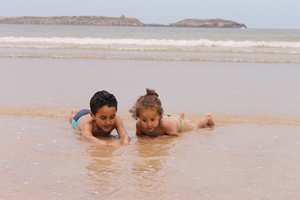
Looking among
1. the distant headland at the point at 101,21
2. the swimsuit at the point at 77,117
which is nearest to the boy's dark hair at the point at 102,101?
the swimsuit at the point at 77,117

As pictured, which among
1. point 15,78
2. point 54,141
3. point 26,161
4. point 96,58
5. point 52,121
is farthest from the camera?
point 96,58

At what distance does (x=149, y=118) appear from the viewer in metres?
5.31

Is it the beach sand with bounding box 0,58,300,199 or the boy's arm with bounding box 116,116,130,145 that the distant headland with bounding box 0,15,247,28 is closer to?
the beach sand with bounding box 0,58,300,199

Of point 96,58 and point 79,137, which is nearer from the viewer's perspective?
point 79,137

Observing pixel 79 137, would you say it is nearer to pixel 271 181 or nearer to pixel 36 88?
pixel 271 181

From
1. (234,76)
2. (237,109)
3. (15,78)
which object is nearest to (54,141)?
(237,109)

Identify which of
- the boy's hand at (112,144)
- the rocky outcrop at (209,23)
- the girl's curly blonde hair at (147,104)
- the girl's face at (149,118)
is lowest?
the boy's hand at (112,144)

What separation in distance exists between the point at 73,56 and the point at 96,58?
94 centimetres

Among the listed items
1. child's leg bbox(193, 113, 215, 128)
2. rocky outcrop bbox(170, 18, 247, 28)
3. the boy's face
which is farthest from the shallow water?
rocky outcrop bbox(170, 18, 247, 28)

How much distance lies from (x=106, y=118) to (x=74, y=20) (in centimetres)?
10405

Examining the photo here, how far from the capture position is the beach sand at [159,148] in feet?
11.0

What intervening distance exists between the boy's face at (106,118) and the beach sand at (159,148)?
13.6 inches

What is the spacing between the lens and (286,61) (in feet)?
52.6

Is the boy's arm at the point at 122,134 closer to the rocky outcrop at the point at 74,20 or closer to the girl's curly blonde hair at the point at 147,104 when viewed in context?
the girl's curly blonde hair at the point at 147,104
